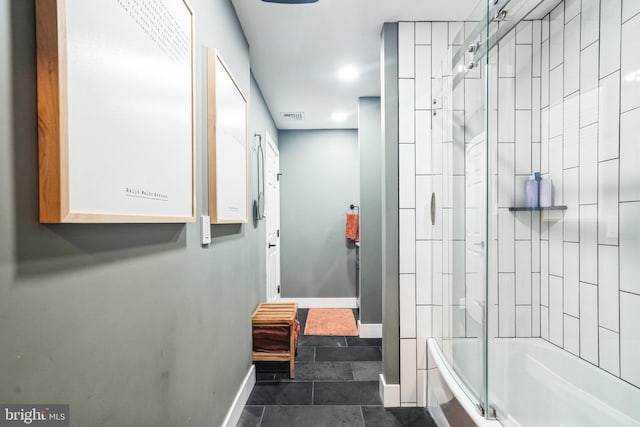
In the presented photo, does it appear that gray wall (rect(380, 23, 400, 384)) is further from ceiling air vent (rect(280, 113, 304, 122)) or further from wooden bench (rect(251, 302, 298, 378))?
ceiling air vent (rect(280, 113, 304, 122))

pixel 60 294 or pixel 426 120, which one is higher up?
pixel 426 120

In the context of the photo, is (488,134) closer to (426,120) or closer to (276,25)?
(426,120)

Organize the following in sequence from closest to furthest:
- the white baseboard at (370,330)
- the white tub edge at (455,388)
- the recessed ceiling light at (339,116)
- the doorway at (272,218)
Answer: the white tub edge at (455,388), the white baseboard at (370,330), the doorway at (272,218), the recessed ceiling light at (339,116)

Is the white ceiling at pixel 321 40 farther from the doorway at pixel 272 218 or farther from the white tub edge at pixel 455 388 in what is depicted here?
the white tub edge at pixel 455 388

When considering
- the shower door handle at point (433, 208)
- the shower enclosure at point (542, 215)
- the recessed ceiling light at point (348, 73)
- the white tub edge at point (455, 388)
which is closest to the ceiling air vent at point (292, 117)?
the recessed ceiling light at point (348, 73)

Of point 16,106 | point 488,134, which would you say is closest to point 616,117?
point 488,134

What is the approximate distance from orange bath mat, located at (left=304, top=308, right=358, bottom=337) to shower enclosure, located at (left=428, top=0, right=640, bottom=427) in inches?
56.5

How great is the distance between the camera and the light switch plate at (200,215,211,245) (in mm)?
1270

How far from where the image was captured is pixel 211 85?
132cm

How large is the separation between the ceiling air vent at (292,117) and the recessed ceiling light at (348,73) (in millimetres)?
954

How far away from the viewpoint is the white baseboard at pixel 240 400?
1.56m

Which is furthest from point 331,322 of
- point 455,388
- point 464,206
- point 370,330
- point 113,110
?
point 113,110

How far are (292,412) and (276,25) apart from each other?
256cm

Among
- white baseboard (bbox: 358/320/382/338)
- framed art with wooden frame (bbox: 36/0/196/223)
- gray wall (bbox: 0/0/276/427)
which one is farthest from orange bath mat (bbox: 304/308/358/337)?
framed art with wooden frame (bbox: 36/0/196/223)
